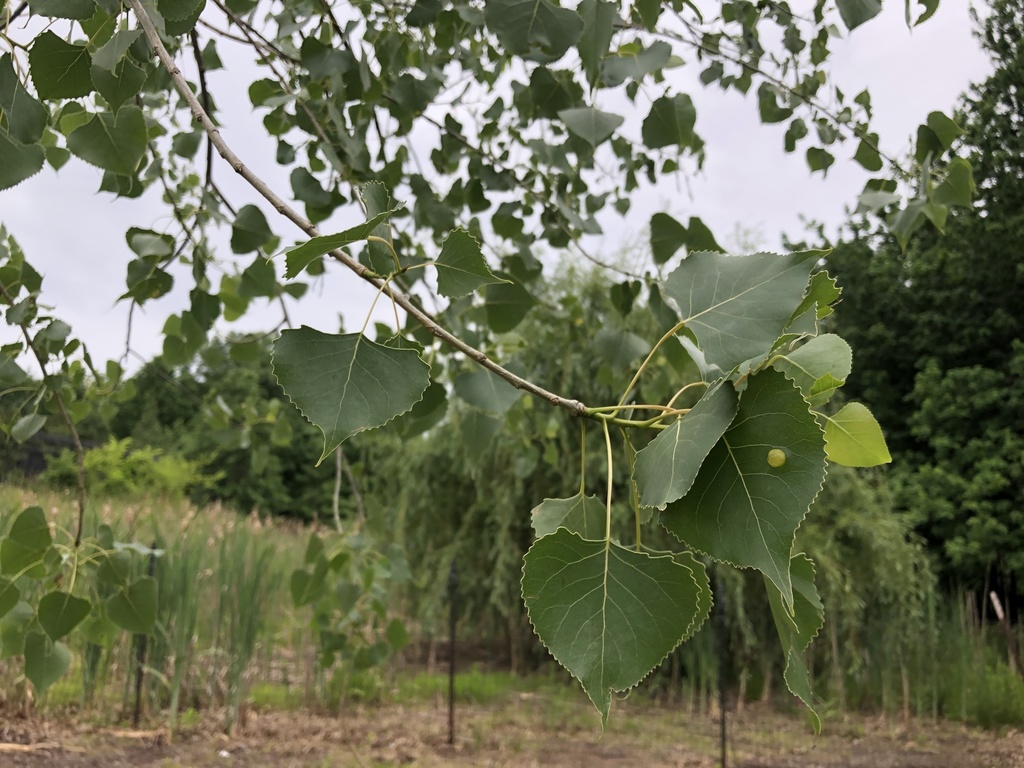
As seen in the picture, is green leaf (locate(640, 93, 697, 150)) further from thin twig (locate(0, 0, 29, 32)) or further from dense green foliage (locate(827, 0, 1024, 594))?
dense green foliage (locate(827, 0, 1024, 594))

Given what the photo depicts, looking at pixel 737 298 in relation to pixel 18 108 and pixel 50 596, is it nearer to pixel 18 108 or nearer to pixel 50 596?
pixel 18 108

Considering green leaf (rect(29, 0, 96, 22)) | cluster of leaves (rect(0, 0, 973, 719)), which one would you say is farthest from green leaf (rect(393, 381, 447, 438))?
green leaf (rect(29, 0, 96, 22))

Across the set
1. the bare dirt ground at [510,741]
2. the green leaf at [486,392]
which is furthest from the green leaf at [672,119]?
the bare dirt ground at [510,741]

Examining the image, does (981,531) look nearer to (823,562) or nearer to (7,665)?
(823,562)

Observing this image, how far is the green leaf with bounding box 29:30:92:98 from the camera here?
476mm

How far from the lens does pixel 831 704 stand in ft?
10.5

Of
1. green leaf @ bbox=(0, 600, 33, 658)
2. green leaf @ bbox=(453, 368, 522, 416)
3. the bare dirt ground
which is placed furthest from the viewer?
the bare dirt ground

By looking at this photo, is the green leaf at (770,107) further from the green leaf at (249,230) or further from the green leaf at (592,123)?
the green leaf at (249,230)

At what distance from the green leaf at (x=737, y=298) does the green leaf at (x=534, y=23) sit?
301 millimetres

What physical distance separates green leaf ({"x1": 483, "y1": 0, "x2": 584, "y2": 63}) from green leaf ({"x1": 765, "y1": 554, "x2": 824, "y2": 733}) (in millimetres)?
423

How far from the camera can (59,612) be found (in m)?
0.76

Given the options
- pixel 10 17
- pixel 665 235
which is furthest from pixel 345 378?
pixel 665 235

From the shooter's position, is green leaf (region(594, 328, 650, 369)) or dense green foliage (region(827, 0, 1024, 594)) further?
dense green foliage (region(827, 0, 1024, 594))

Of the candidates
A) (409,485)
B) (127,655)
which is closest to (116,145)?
(127,655)
